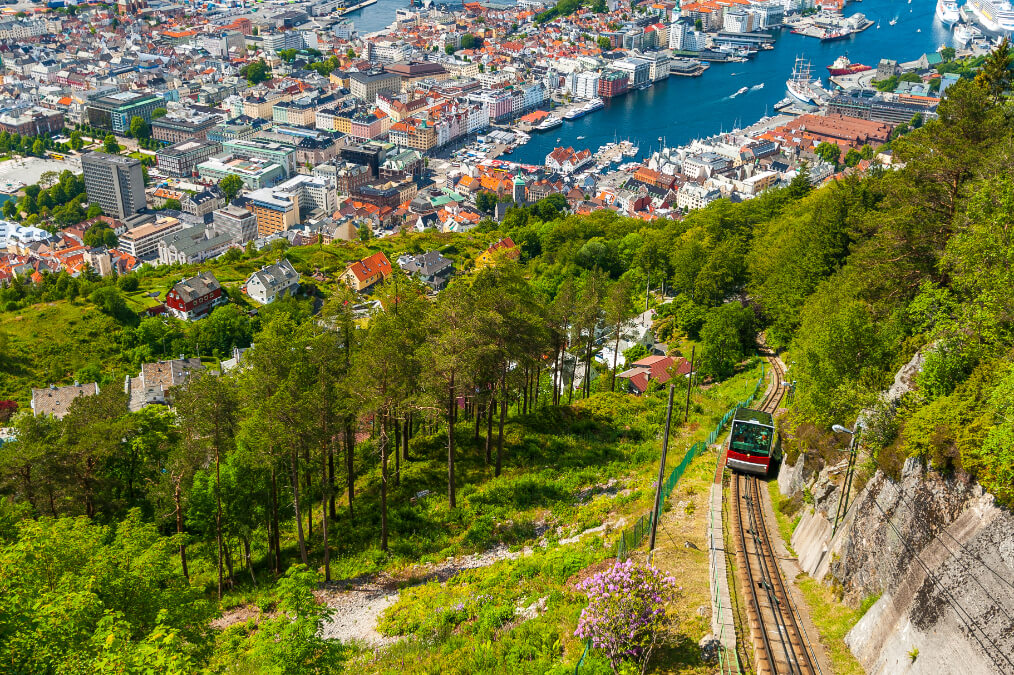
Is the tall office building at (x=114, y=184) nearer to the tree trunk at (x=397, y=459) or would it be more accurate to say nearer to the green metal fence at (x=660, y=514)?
the tree trunk at (x=397, y=459)

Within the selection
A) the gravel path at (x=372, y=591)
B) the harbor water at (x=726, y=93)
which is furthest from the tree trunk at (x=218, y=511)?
the harbor water at (x=726, y=93)

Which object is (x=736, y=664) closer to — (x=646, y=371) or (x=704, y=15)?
(x=646, y=371)

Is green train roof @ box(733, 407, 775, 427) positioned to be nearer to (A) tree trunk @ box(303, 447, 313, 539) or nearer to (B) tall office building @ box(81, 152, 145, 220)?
(A) tree trunk @ box(303, 447, 313, 539)

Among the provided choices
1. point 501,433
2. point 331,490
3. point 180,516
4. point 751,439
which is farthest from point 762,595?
point 180,516

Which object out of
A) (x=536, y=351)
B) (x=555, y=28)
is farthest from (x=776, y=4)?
(x=536, y=351)

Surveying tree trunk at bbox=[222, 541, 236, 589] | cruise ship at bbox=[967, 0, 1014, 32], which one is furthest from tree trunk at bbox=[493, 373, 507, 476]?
cruise ship at bbox=[967, 0, 1014, 32]

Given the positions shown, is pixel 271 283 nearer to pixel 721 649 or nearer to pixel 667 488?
pixel 667 488
